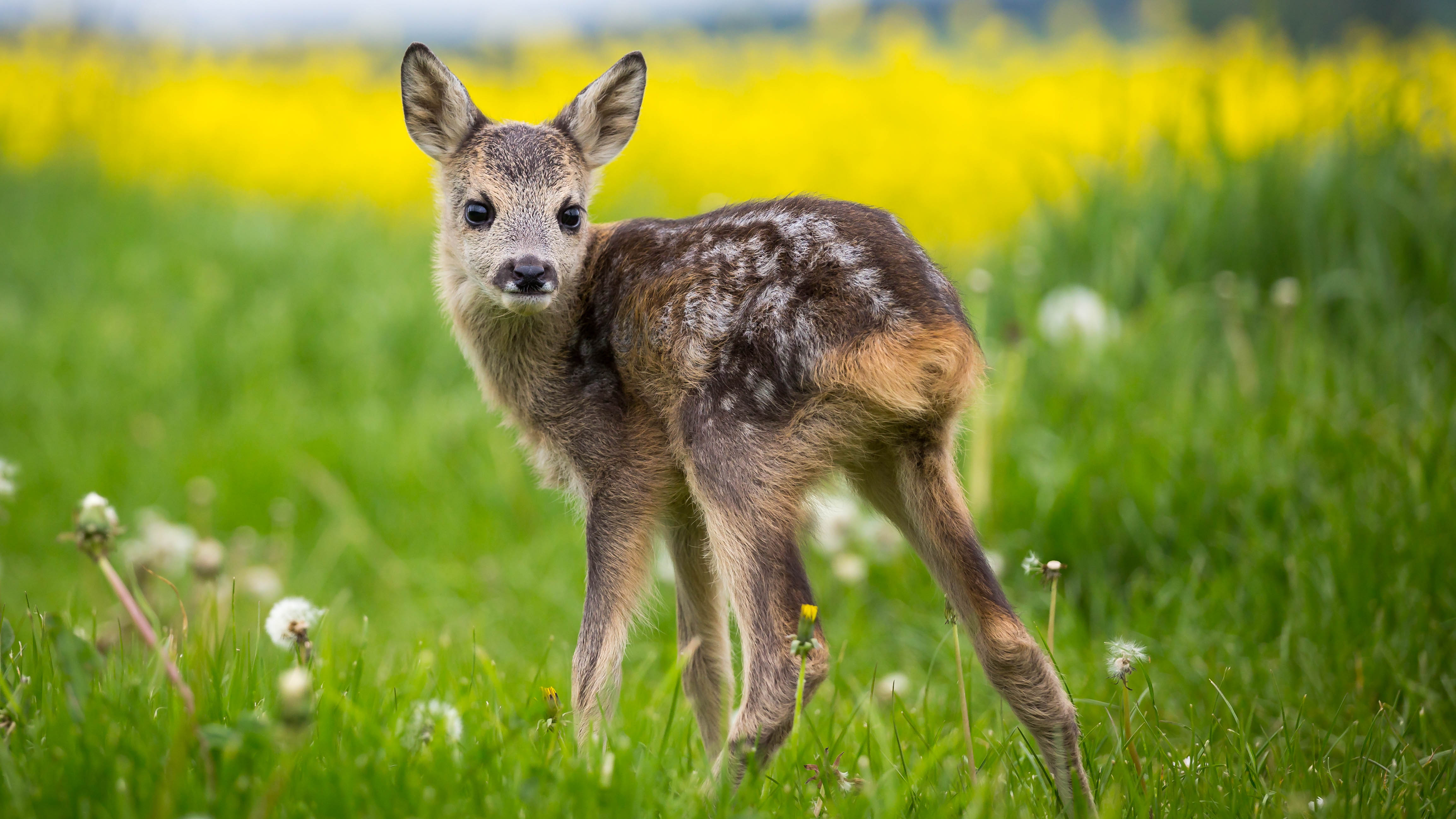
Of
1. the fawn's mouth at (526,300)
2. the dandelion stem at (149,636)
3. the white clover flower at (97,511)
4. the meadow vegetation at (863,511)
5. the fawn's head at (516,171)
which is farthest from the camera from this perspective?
the fawn's head at (516,171)

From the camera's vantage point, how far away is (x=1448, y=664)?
3650 mm

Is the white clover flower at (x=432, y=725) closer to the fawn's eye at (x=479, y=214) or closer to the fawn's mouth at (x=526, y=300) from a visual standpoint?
the fawn's mouth at (x=526, y=300)

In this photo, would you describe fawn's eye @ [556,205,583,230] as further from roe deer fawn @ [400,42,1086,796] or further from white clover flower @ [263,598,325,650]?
white clover flower @ [263,598,325,650]

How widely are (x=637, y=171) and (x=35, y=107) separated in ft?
21.7

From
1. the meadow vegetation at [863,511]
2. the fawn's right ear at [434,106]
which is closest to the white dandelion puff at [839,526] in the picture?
the meadow vegetation at [863,511]

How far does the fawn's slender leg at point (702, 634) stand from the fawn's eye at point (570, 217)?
3.33 ft

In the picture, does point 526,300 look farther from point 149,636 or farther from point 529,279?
point 149,636

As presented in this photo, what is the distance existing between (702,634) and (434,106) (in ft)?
6.32

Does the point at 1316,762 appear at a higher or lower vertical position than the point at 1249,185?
lower

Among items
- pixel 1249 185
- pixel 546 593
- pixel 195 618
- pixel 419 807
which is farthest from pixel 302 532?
pixel 1249 185

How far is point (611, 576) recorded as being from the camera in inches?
120

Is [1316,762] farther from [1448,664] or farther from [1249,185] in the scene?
[1249,185]

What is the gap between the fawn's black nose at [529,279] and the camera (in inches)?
122

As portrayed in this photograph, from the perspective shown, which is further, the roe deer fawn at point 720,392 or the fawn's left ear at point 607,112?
the fawn's left ear at point 607,112
